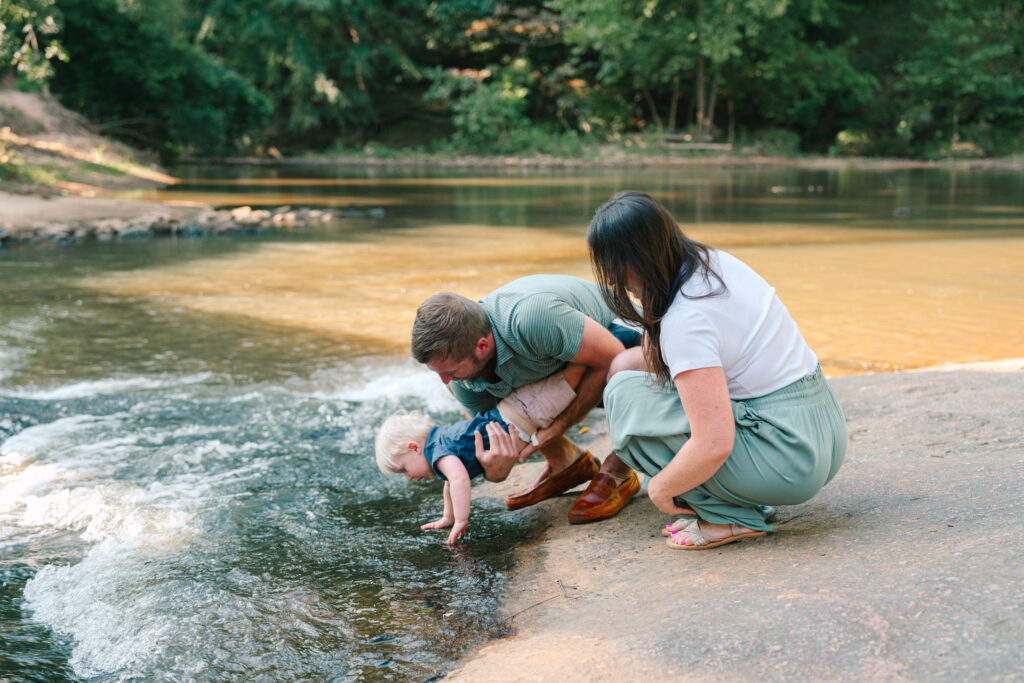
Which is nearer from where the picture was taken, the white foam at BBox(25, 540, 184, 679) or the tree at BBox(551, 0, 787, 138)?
the white foam at BBox(25, 540, 184, 679)

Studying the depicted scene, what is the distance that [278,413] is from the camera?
509 centimetres

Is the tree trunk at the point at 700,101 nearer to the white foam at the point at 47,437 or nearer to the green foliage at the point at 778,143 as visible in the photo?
the green foliage at the point at 778,143

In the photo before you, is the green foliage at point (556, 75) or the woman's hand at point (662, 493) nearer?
the woman's hand at point (662, 493)

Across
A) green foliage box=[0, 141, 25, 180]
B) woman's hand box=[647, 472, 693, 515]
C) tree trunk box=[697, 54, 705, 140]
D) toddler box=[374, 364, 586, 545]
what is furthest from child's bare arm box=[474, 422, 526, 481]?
tree trunk box=[697, 54, 705, 140]

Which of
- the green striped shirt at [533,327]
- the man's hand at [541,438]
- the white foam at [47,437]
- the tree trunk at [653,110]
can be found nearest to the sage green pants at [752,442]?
the green striped shirt at [533,327]

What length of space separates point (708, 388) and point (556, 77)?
32840 millimetres

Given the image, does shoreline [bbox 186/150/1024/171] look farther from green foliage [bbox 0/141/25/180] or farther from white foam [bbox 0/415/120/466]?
white foam [bbox 0/415/120/466]

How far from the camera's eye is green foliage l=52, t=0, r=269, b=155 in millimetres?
24672

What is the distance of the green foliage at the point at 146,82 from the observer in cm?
2467

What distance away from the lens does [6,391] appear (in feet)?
18.1

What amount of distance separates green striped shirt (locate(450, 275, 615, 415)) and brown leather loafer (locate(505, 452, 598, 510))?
0.46 meters

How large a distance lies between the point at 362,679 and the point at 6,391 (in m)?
4.06

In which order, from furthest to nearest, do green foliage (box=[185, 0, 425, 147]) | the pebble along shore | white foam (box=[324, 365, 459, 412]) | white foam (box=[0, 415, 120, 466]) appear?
green foliage (box=[185, 0, 425, 147]) → the pebble along shore → white foam (box=[324, 365, 459, 412]) → white foam (box=[0, 415, 120, 466])

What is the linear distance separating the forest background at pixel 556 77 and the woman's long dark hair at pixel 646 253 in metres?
26.0
